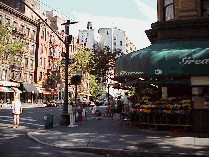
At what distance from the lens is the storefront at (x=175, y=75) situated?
1150 centimetres

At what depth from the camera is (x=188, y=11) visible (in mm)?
14398

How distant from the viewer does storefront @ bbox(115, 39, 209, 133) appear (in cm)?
1150

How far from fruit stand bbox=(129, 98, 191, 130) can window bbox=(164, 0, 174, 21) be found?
5.78m

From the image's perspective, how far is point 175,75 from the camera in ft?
38.8

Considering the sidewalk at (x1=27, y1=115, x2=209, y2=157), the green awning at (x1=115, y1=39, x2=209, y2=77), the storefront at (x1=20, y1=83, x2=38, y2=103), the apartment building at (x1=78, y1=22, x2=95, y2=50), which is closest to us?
the sidewalk at (x1=27, y1=115, x2=209, y2=157)

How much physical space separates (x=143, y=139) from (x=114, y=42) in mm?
98271

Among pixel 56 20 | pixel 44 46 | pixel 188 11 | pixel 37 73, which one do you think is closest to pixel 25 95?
pixel 37 73

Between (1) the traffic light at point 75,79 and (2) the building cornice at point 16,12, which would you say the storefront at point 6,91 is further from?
(1) the traffic light at point 75,79

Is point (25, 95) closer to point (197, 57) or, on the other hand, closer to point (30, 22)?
point (30, 22)

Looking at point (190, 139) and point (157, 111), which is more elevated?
point (157, 111)

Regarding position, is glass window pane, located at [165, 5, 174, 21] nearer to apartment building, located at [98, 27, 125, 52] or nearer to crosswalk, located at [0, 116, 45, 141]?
crosswalk, located at [0, 116, 45, 141]

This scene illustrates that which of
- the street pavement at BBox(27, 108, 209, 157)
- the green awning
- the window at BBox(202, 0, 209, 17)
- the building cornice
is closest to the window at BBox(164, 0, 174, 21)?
the window at BBox(202, 0, 209, 17)

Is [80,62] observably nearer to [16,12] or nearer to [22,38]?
[22,38]

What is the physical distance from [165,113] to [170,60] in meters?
2.52
